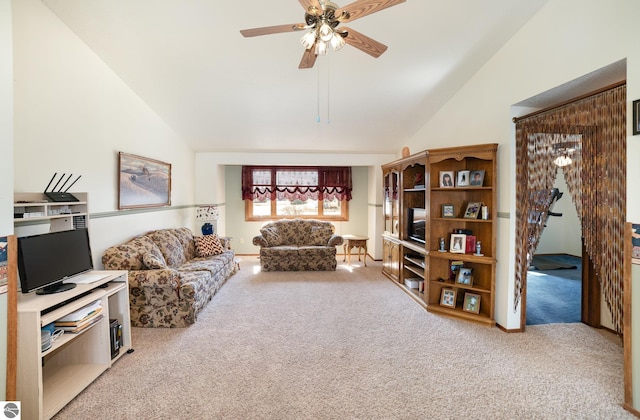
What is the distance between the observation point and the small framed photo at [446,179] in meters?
3.55

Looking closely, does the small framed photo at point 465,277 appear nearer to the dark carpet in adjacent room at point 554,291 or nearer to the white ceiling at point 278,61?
the dark carpet in adjacent room at point 554,291

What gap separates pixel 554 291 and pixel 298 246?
169 inches

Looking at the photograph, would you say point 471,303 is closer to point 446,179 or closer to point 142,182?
point 446,179

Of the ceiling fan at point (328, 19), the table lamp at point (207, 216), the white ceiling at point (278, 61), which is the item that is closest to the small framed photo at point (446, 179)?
the white ceiling at point (278, 61)

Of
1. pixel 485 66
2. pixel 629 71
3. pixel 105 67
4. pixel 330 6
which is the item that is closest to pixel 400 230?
pixel 485 66

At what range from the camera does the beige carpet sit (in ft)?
6.43

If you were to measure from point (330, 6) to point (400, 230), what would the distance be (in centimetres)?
346

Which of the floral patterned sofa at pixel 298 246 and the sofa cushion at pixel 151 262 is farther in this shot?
the floral patterned sofa at pixel 298 246

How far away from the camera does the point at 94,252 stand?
316 cm

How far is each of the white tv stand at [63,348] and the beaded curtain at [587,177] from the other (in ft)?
12.8

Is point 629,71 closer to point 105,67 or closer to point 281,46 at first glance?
point 281,46

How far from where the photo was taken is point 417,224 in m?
4.16

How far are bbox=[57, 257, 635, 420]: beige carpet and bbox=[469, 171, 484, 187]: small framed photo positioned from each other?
162cm

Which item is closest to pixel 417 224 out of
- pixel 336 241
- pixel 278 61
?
pixel 336 241
